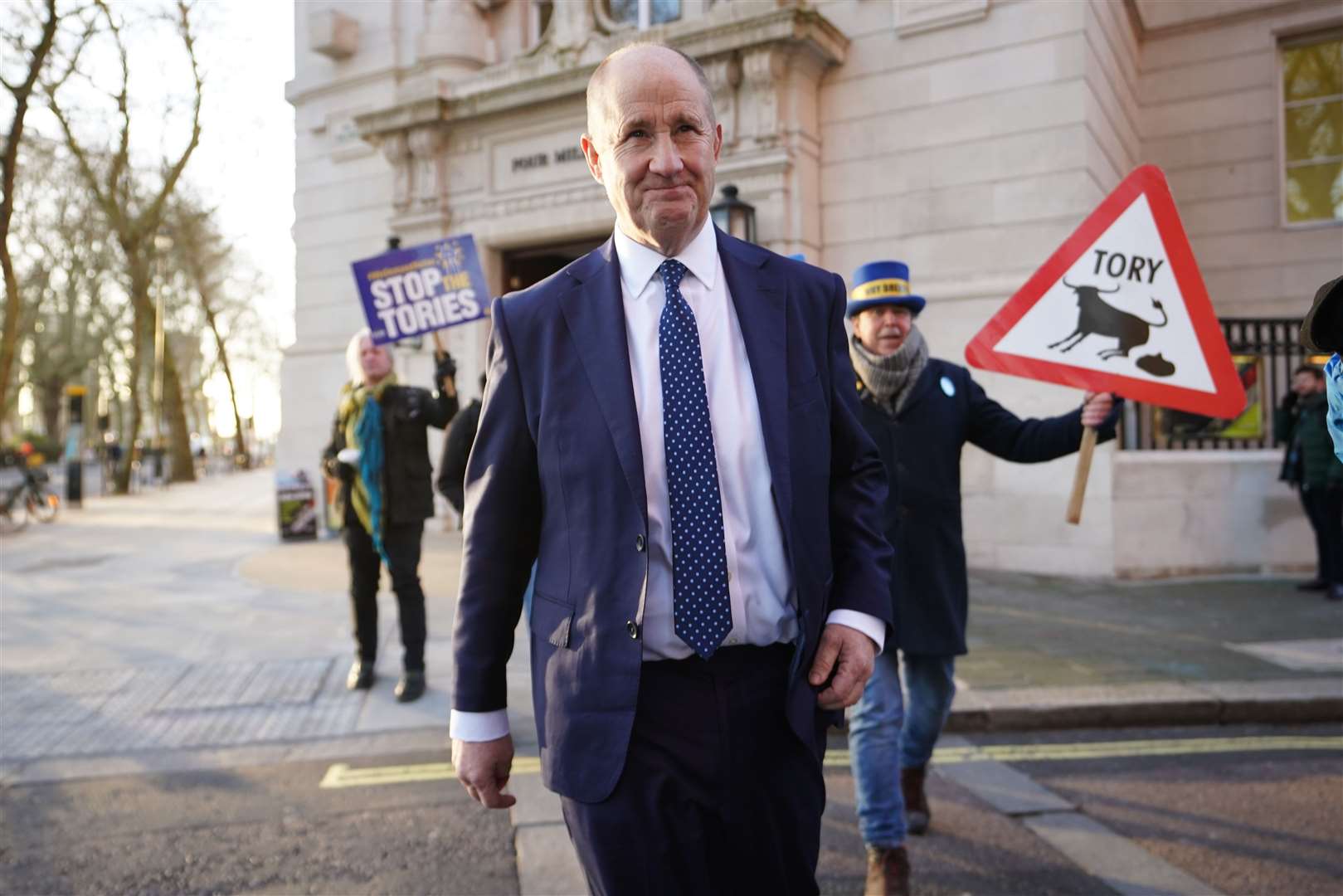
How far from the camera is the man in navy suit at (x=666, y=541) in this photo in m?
1.78

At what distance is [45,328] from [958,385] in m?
46.4

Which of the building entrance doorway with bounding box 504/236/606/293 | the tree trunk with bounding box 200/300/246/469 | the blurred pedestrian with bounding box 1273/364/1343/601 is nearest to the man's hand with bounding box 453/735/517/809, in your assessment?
the blurred pedestrian with bounding box 1273/364/1343/601

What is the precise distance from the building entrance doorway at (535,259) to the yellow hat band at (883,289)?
9.10m

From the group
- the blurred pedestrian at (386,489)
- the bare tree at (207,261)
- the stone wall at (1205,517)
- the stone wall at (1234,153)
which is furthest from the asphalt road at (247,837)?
the bare tree at (207,261)

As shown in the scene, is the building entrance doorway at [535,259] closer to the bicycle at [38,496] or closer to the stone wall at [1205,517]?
the stone wall at [1205,517]

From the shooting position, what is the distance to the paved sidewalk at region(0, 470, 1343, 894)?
496 centimetres

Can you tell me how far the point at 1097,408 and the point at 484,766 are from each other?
2.55 metres

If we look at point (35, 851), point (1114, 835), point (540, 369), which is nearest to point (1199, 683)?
point (1114, 835)

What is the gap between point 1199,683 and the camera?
5.60 meters

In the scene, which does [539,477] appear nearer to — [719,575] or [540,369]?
[540,369]

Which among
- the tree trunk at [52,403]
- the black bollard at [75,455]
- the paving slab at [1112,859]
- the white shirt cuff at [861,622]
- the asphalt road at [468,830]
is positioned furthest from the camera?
the tree trunk at [52,403]

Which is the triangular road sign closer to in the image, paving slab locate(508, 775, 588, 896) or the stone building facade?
paving slab locate(508, 775, 588, 896)

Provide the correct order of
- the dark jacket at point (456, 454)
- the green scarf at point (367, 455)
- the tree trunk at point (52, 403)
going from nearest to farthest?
the dark jacket at point (456, 454), the green scarf at point (367, 455), the tree trunk at point (52, 403)

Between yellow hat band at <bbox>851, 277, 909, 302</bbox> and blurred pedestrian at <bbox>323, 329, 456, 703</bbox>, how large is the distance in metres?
2.92
